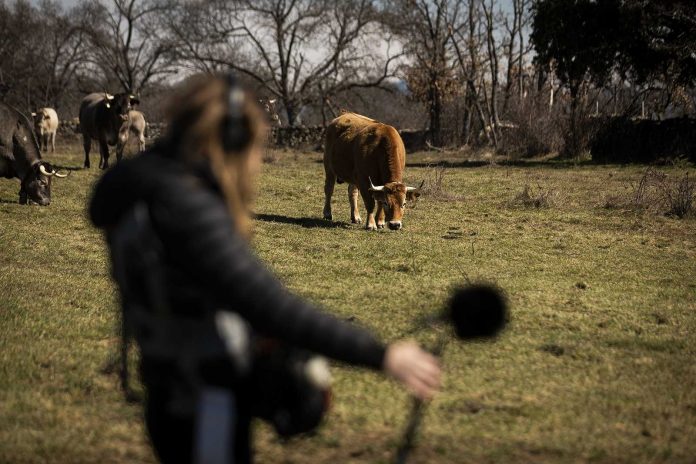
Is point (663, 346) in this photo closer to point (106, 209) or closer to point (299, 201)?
point (106, 209)

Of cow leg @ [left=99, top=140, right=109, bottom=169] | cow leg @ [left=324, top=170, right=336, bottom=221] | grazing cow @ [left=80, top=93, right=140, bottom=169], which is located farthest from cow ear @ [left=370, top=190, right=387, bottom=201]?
cow leg @ [left=99, top=140, right=109, bottom=169]

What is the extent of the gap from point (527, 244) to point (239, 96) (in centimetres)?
924

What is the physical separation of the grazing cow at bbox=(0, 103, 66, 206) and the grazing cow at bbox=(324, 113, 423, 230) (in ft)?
16.4

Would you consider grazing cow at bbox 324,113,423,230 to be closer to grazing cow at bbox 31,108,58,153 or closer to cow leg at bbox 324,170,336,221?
cow leg at bbox 324,170,336,221

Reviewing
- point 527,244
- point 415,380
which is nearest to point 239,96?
point 415,380

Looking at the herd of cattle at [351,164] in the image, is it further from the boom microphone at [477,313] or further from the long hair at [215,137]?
the long hair at [215,137]

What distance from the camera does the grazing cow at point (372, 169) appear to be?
38.8 feet

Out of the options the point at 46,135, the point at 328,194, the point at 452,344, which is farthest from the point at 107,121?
the point at 452,344

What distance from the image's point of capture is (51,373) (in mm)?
5336

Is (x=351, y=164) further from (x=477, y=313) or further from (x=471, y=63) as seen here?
(x=471, y=63)

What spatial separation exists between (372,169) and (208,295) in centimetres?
1035

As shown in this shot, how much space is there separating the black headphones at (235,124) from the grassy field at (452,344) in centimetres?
227

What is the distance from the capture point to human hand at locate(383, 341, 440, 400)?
209cm

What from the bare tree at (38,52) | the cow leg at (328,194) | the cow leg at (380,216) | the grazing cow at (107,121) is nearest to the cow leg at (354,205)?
the cow leg at (328,194)
